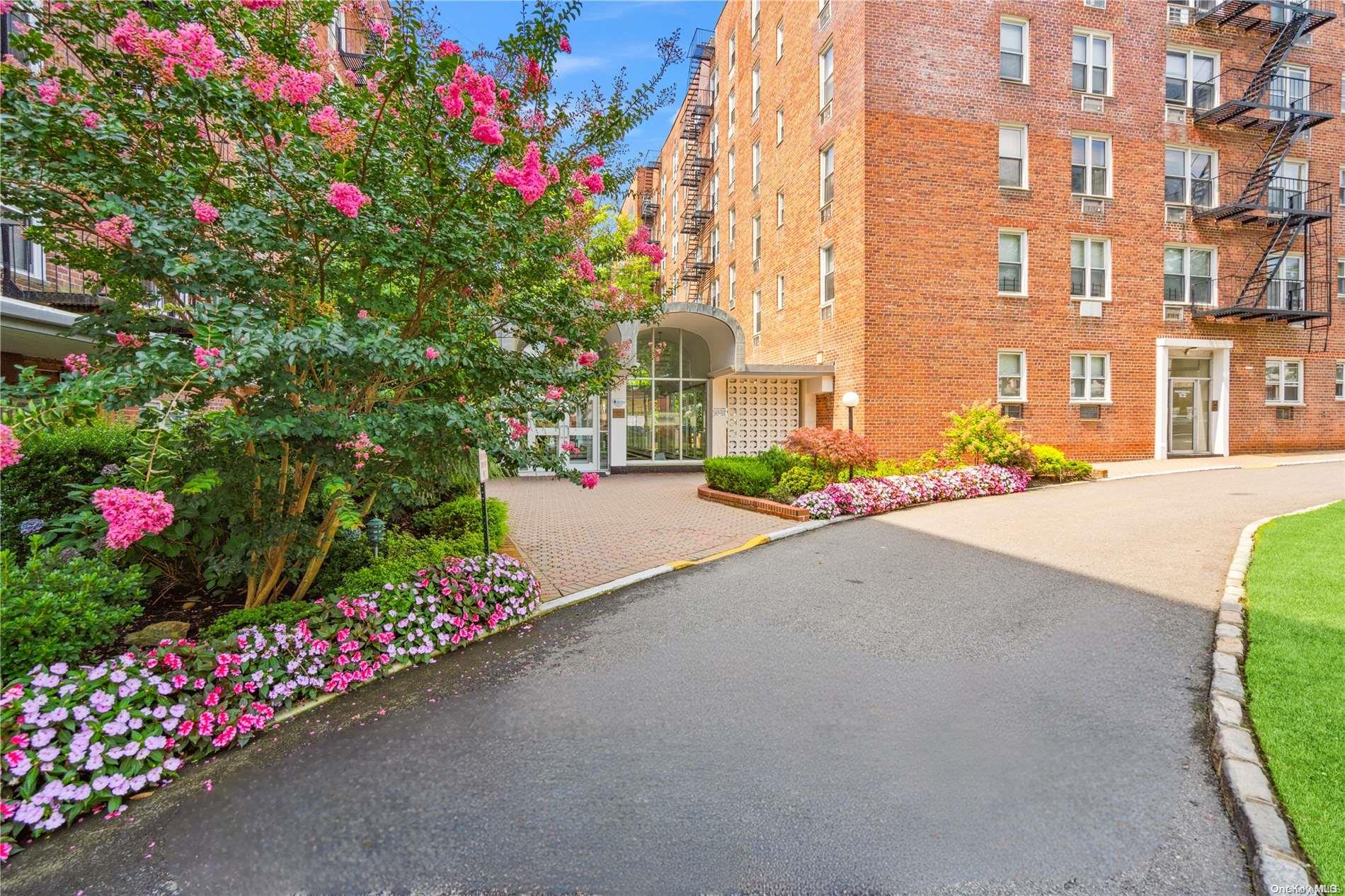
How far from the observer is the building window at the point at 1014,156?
16016mm

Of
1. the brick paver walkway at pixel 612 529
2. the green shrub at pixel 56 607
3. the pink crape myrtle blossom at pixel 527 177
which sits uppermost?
the pink crape myrtle blossom at pixel 527 177

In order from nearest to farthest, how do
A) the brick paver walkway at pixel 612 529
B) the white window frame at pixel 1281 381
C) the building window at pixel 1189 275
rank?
the brick paver walkway at pixel 612 529, the building window at pixel 1189 275, the white window frame at pixel 1281 381

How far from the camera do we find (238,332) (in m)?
3.12

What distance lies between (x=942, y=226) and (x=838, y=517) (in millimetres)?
9798

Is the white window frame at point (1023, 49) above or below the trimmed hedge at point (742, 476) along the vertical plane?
above

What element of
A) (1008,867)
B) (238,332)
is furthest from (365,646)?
(1008,867)

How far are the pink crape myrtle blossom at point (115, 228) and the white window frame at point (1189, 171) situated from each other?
2243 centimetres

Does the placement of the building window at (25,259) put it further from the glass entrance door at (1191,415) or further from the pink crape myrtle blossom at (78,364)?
the glass entrance door at (1191,415)

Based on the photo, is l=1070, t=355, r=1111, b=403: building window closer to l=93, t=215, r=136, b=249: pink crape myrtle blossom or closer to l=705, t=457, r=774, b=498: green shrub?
l=705, t=457, r=774, b=498: green shrub

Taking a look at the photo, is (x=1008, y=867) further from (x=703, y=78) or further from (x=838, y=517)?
(x=703, y=78)

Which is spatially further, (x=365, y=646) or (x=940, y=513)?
(x=940, y=513)

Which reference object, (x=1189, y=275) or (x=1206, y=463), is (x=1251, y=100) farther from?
(x=1206, y=463)

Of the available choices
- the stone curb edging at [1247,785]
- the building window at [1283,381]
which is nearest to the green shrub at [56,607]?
the stone curb edging at [1247,785]

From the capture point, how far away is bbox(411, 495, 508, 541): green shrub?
23.1ft
